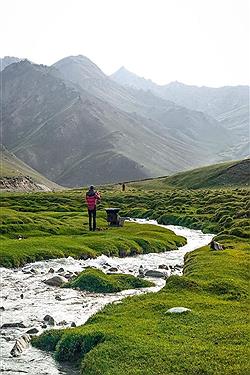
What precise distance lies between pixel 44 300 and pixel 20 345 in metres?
8.33

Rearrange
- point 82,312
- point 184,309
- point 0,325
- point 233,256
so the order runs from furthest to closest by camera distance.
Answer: point 233,256, point 82,312, point 0,325, point 184,309

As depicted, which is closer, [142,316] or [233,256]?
[142,316]

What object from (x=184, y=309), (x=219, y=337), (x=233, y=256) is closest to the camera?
(x=219, y=337)

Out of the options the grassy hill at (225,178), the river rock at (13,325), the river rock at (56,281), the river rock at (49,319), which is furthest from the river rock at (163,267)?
the grassy hill at (225,178)

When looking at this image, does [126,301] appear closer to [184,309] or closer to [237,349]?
[184,309]

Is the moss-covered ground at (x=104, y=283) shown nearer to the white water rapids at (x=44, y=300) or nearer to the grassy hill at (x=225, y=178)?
the white water rapids at (x=44, y=300)

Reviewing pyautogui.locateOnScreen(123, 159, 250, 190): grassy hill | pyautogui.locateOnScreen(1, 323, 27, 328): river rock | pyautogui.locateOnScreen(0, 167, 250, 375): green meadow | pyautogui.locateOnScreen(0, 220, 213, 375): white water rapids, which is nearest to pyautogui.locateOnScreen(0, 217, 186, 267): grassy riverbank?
pyautogui.locateOnScreen(0, 167, 250, 375): green meadow

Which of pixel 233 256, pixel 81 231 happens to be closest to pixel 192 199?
pixel 81 231

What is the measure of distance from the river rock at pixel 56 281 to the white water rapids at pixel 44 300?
1.36ft

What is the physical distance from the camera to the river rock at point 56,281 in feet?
111

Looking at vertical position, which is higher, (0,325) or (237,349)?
(237,349)

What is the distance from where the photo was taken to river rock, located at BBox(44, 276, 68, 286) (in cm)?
3391

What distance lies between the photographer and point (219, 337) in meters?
18.7

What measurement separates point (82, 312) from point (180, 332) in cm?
847
